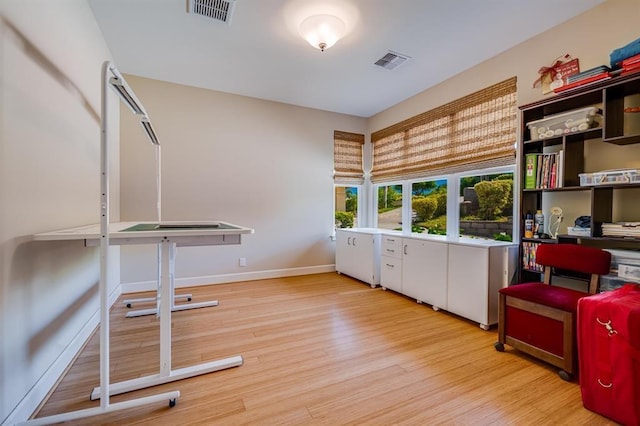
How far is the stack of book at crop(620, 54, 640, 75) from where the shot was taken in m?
1.82

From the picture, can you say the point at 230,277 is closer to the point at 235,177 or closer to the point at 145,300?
the point at 145,300

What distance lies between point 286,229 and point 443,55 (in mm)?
3024

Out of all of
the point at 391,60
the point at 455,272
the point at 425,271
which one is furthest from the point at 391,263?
the point at 391,60

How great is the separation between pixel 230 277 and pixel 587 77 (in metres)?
4.25

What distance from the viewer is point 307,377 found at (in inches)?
71.9

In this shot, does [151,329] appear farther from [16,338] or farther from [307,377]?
[307,377]

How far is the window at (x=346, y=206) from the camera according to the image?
194 inches

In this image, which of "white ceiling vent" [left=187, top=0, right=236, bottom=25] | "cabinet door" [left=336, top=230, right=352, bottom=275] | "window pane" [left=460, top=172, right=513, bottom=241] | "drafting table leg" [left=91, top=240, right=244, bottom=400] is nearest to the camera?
"drafting table leg" [left=91, top=240, right=244, bottom=400]

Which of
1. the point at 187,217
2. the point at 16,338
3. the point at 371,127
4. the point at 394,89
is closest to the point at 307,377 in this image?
the point at 16,338

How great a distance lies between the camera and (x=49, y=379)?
5.45 feet

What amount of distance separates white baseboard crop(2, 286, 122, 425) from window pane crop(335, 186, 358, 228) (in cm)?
352

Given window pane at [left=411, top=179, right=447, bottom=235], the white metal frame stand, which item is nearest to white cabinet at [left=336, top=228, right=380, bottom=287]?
window pane at [left=411, top=179, right=447, bottom=235]

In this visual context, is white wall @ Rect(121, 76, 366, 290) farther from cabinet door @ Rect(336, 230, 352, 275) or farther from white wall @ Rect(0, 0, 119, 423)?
white wall @ Rect(0, 0, 119, 423)

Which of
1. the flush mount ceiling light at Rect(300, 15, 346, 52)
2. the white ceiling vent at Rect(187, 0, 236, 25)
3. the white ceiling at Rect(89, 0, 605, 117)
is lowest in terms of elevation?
the flush mount ceiling light at Rect(300, 15, 346, 52)
